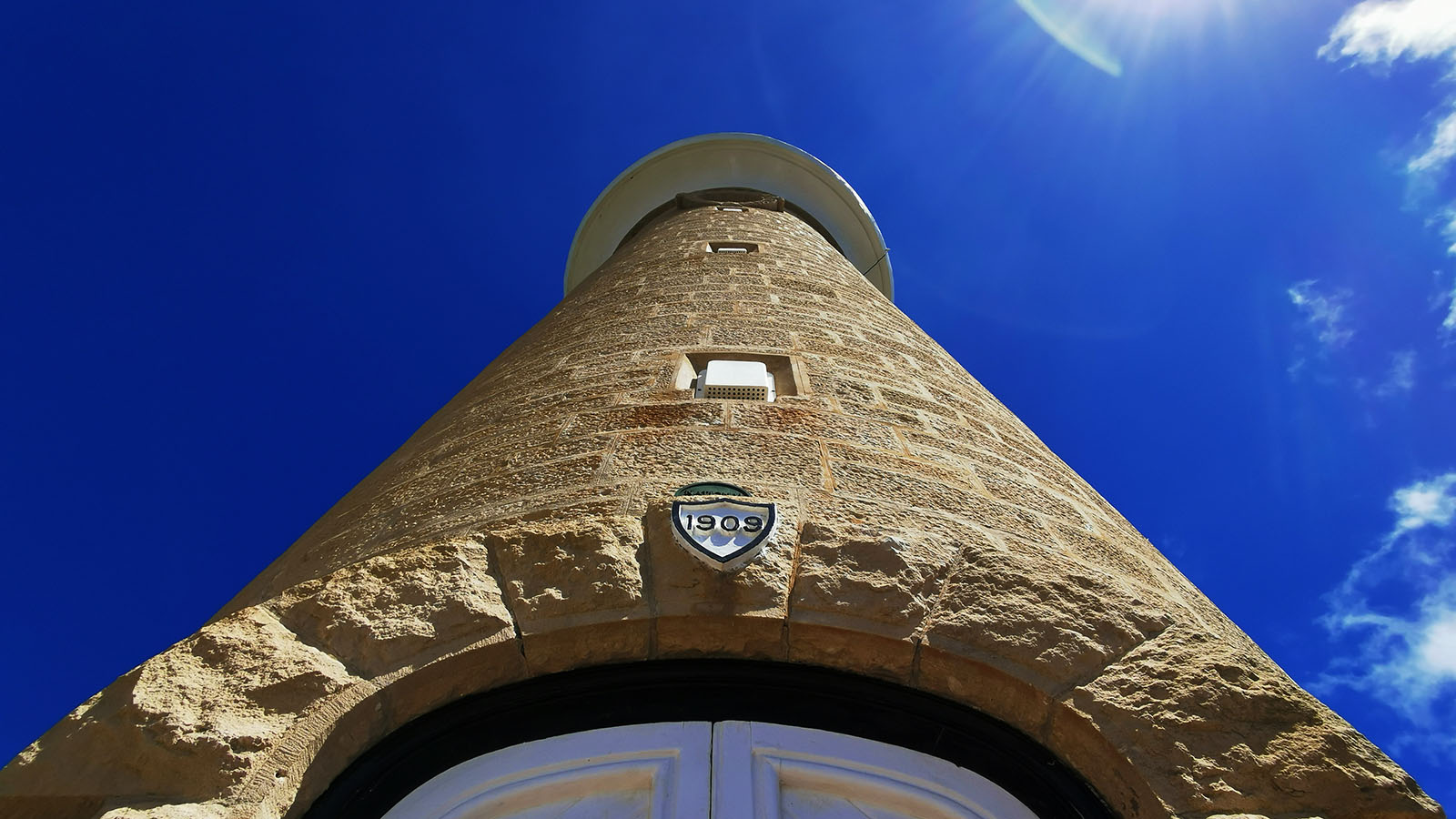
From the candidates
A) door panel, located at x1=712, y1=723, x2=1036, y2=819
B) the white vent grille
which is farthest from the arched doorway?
the white vent grille

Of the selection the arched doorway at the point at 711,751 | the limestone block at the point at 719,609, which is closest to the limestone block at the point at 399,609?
the arched doorway at the point at 711,751

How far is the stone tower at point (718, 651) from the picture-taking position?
1.53 meters

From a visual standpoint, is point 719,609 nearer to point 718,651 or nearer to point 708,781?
point 718,651

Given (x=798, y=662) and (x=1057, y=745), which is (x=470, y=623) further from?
(x=1057, y=745)

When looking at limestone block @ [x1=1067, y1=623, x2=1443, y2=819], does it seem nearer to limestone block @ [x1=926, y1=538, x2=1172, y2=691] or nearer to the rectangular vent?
limestone block @ [x1=926, y1=538, x2=1172, y2=691]

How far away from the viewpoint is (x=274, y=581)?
2527 millimetres

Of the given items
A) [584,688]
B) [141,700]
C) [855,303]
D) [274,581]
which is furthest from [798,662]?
[855,303]

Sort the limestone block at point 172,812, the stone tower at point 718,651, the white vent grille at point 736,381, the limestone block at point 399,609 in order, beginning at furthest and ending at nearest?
1. the white vent grille at point 736,381
2. the limestone block at point 399,609
3. the stone tower at point 718,651
4. the limestone block at point 172,812

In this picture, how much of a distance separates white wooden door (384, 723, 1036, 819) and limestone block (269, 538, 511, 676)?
0.21 m

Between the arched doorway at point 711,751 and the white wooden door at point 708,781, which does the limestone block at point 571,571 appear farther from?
the white wooden door at point 708,781

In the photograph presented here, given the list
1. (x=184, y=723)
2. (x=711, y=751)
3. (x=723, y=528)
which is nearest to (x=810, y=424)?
(x=723, y=528)

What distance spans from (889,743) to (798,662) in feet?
0.71

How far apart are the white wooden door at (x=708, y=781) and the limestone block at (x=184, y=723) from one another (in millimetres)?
255

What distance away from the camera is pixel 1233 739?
1.60m
